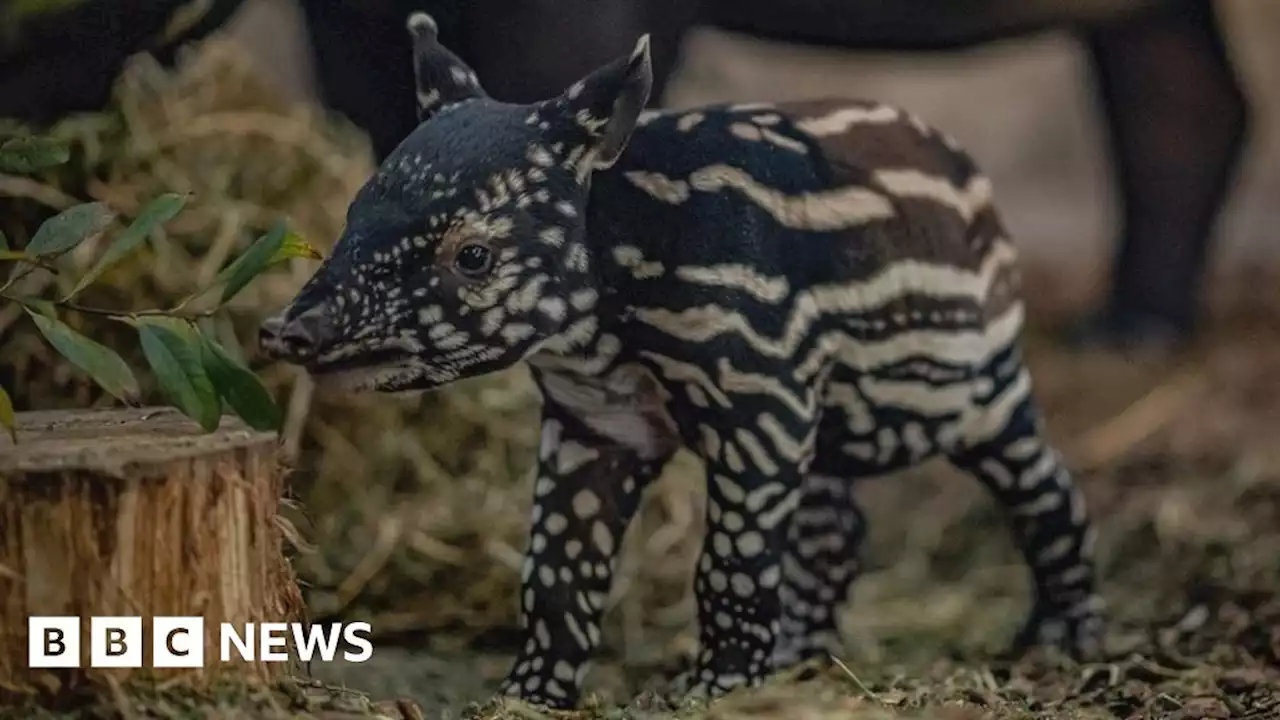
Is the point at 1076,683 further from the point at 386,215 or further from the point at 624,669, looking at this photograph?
the point at 386,215

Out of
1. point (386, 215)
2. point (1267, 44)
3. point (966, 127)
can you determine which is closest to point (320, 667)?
point (386, 215)

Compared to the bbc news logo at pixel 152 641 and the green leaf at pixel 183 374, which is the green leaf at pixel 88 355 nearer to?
the green leaf at pixel 183 374

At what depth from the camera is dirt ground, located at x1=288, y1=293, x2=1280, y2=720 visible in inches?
71.0

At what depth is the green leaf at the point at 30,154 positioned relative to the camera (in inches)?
64.1

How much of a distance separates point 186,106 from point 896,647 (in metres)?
1.09

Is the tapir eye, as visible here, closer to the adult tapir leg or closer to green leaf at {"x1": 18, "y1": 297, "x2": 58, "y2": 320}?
green leaf at {"x1": 18, "y1": 297, "x2": 58, "y2": 320}

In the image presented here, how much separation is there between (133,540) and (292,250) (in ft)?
0.99

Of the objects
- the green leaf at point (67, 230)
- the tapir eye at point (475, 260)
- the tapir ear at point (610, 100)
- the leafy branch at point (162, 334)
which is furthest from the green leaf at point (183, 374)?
the tapir ear at point (610, 100)

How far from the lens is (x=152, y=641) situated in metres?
1.55

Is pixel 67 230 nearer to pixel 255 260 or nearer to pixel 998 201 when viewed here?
pixel 255 260

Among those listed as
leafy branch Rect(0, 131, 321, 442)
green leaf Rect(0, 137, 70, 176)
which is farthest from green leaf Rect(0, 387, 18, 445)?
green leaf Rect(0, 137, 70, 176)

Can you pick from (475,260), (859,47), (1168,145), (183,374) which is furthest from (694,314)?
(1168,145)

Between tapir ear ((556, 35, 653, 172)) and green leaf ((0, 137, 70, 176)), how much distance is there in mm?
475

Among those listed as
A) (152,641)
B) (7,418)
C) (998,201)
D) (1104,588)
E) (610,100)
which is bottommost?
(1104,588)
